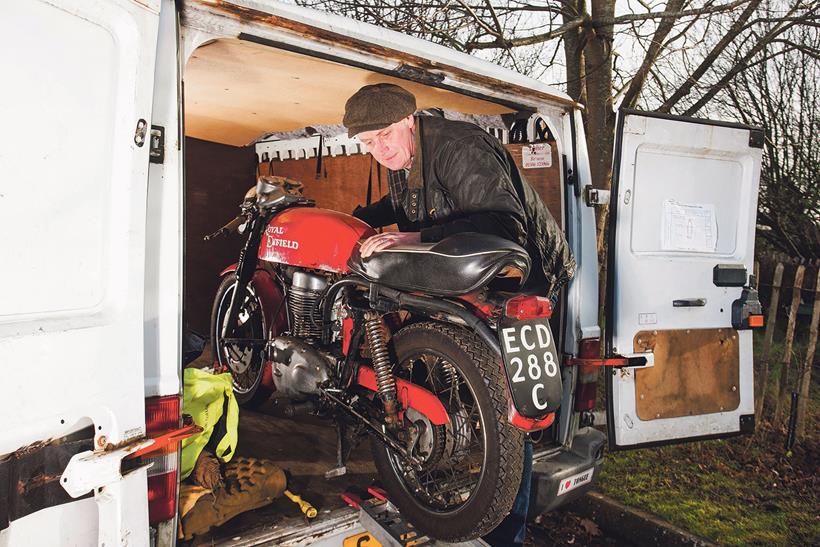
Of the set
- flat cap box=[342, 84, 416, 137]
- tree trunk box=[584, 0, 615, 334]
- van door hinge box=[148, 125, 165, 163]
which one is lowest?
van door hinge box=[148, 125, 165, 163]

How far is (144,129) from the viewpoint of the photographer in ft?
5.01

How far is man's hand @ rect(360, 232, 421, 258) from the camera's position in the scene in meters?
2.38

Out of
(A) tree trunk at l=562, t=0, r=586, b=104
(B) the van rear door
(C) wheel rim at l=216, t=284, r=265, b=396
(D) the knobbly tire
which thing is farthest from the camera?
(A) tree trunk at l=562, t=0, r=586, b=104

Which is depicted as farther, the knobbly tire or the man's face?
the man's face

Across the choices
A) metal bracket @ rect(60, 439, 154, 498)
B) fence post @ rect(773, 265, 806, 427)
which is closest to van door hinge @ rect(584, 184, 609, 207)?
metal bracket @ rect(60, 439, 154, 498)

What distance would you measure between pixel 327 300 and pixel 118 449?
1.58 m

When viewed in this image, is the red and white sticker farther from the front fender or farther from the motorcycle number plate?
the front fender

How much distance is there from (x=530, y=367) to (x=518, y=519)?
81 centimetres

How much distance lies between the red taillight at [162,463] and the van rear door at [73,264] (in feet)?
0.41

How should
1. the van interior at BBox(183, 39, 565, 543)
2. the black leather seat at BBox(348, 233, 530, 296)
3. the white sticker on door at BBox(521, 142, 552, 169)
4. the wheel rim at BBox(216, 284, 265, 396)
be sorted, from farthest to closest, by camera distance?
1. the wheel rim at BBox(216, 284, 265, 396)
2. the white sticker on door at BBox(521, 142, 552, 169)
3. the van interior at BBox(183, 39, 565, 543)
4. the black leather seat at BBox(348, 233, 530, 296)

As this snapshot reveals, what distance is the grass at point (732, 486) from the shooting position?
348cm

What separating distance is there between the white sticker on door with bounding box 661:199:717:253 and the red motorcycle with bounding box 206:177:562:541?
1120mm

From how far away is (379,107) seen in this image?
8.27 feet

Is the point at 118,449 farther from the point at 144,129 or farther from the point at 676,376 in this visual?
the point at 676,376
